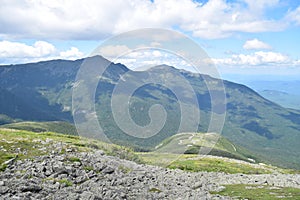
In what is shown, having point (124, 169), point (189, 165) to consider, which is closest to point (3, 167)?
point (124, 169)

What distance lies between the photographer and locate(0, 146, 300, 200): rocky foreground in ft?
97.4

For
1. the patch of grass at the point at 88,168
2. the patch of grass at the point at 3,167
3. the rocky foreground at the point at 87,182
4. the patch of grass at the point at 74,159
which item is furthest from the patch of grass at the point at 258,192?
the patch of grass at the point at 3,167

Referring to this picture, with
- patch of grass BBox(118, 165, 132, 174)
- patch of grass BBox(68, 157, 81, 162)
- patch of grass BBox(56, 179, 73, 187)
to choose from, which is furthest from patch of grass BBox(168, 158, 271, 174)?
patch of grass BBox(56, 179, 73, 187)

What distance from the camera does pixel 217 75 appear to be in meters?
39.7

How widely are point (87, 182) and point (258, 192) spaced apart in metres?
19.4

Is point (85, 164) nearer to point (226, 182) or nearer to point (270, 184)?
point (226, 182)

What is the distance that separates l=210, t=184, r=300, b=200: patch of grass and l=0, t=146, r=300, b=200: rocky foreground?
201 centimetres

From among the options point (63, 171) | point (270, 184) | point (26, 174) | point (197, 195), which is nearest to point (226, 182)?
point (270, 184)

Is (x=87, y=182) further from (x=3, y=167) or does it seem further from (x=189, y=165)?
(x=189, y=165)

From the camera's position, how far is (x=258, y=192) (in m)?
38.7

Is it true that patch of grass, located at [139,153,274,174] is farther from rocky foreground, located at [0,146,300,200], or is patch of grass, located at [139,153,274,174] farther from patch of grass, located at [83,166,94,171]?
patch of grass, located at [83,166,94,171]

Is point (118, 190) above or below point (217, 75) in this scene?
below

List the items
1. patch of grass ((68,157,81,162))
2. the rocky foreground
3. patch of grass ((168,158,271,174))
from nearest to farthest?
the rocky foreground
patch of grass ((68,157,81,162))
patch of grass ((168,158,271,174))

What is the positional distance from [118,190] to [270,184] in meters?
23.7
